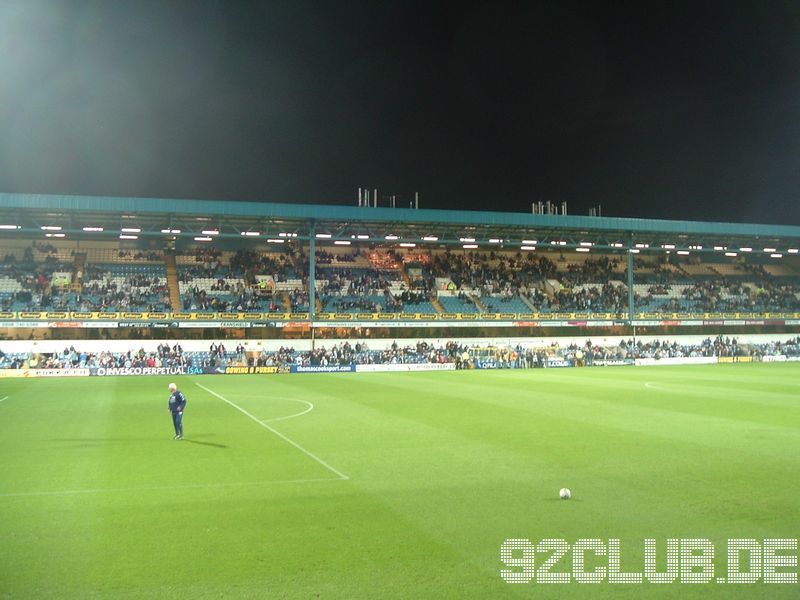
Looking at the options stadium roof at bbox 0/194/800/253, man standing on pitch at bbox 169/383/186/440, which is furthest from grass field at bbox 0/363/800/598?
stadium roof at bbox 0/194/800/253

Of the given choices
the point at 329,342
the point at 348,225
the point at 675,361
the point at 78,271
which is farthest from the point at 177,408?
the point at 675,361

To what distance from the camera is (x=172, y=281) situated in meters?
49.4

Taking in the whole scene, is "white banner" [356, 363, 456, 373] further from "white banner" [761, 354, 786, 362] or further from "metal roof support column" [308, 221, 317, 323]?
"white banner" [761, 354, 786, 362]

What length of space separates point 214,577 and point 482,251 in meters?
53.8

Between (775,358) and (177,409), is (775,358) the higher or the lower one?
the lower one

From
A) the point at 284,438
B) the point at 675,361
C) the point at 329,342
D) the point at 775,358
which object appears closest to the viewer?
the point at 284,438

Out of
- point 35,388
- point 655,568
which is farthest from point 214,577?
point 35,388

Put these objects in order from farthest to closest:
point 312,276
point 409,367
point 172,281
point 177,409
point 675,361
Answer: point 675,361
point 172,281
point 312,276
point 409,367
point 177,409

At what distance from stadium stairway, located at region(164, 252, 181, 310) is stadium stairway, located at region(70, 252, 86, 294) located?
5705 millimetres

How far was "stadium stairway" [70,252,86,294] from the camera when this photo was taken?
46978mm

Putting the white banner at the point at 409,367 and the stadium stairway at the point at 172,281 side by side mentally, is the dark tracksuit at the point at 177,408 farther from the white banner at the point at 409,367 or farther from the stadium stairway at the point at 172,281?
the stadium stairway at the point at 172,281

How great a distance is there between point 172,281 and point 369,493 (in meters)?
42.1

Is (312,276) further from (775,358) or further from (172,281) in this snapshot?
(775,358)

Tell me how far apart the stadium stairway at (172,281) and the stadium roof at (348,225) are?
6.43ft
